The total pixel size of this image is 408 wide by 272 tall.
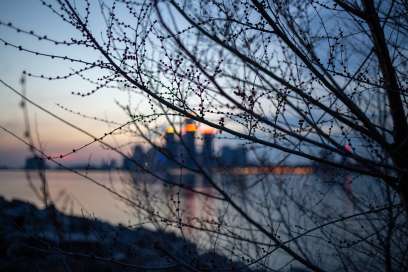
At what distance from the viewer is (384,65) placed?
3018 mm

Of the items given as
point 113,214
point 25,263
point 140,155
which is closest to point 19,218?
point 25,263

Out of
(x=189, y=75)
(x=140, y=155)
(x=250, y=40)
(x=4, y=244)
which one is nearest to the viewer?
(x=189, y=75)

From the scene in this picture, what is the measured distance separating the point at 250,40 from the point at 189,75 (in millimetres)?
758

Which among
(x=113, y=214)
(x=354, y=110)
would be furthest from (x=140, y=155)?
(x=113, y=214)

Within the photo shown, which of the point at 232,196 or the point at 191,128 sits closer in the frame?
the point at 191,128

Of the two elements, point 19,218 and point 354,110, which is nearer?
point 354,110

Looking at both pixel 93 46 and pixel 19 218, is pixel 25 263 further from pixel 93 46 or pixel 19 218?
pixel 93 46

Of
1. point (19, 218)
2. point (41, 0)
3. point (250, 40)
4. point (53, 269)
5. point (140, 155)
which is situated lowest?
point (53, 269)

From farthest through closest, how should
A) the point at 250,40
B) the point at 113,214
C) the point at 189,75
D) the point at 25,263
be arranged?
1. the point at 113,214
2. the point at 25,263
3. the point at 250,40
4. the point at 189,75

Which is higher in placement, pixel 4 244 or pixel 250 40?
pixel 250 40

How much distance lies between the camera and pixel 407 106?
3.42 m

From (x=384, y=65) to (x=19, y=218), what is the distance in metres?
15.2

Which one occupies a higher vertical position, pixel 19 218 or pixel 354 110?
pixel 354 110

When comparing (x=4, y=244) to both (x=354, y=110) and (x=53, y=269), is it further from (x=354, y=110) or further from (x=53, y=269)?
(x=354, y=110)
